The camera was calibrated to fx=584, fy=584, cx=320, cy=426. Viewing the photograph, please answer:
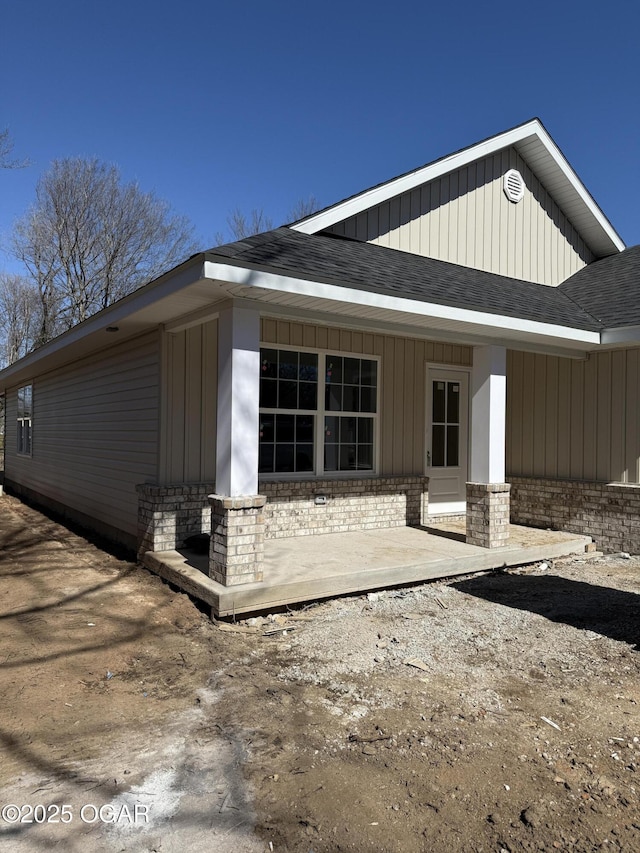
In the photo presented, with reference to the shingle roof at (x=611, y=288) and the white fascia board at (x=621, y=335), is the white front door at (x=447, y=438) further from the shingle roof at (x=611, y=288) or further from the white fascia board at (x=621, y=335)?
the white fascia board at (x=621, y=335)

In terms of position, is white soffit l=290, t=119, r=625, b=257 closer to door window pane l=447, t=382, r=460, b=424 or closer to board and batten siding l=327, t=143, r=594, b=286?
board and batten siding l=327, t=143, r=594, b=286

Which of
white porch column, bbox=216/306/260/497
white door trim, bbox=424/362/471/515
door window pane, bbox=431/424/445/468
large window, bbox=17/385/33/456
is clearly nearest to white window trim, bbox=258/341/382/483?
white door trim, bbox=424/362/471/515

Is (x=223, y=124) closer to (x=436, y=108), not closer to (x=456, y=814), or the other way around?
(x=436, y=108)

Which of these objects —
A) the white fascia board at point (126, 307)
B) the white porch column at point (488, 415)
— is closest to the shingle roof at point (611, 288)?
the white porch column at point (488, 415)

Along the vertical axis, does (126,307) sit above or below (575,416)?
above

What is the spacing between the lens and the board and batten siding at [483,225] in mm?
8453

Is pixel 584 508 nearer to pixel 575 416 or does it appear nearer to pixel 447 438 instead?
pixel 575 416

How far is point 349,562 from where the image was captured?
20.6 feet

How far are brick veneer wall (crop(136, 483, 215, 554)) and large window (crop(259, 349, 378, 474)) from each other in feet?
3.50

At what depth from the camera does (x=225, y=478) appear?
523cm

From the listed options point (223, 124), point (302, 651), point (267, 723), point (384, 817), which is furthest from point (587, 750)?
point (223, 124)

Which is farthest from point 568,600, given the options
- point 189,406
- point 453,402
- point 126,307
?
point 126,307

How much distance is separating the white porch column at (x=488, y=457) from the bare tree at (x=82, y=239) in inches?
840

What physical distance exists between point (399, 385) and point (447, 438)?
1.36 metres
